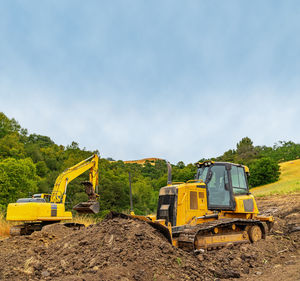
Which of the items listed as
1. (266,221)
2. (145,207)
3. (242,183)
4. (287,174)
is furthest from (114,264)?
(287,174)

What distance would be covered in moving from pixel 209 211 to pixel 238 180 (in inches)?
63.7

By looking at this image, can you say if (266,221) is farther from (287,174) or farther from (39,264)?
(287,174)

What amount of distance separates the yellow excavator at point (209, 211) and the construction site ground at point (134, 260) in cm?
39

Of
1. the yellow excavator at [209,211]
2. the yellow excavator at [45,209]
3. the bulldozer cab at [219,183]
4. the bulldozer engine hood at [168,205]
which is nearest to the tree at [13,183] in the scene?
the yellow excavator at [45,209]

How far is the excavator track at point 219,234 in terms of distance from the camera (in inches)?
289

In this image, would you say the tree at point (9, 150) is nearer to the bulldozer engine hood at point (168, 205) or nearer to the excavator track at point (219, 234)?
the bulldozer engine hood at point (168, 205)

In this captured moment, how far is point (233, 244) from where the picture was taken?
8.34 metres

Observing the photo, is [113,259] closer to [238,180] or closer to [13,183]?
[238,180]

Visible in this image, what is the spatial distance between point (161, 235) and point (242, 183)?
151 inches

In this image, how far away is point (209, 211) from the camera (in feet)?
28.5

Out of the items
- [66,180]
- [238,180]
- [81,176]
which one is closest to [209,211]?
[238,180]

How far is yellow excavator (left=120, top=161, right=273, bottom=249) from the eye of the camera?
761 centimetres

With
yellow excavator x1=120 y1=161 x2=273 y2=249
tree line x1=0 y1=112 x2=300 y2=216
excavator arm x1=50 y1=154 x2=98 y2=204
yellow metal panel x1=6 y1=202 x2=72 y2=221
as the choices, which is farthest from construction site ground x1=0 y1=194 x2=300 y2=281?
tree line x1=0 y1=112 x2=300 y2=216

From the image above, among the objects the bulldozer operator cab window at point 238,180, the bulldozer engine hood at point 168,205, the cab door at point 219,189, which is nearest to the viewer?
the bulldozer engine hood at point 168,205
